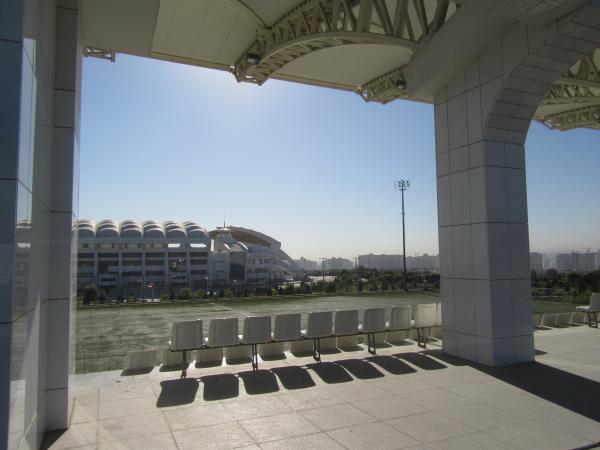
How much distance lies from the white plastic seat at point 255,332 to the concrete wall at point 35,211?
341 cm

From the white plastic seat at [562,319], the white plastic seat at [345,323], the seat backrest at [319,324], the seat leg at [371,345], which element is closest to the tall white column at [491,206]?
the seat leg at [371,345]

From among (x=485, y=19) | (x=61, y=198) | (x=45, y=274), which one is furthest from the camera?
(x=485, y=19)

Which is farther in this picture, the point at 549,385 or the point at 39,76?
the point at 549,385

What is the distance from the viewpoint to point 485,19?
A: 25.3 ft

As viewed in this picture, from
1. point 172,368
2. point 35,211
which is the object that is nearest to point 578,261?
point 172,368

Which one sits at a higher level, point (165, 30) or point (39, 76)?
point (165, 30)

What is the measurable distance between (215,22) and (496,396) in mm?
9901

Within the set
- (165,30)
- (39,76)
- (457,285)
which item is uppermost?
(165,30)

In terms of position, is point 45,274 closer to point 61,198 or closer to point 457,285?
point 61,198

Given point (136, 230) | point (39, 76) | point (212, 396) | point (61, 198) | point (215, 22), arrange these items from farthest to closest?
point (136, 230), point (215, 22), point (212, 396), point (61, 198), point (39, 76)

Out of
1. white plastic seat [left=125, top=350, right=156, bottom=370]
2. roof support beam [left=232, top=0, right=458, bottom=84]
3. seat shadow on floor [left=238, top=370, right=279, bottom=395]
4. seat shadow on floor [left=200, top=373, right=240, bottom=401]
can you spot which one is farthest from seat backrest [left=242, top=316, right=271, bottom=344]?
roof support beam [left=232, top=0, right=458, bottom=84]

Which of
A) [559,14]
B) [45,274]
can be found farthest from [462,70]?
[45,274]

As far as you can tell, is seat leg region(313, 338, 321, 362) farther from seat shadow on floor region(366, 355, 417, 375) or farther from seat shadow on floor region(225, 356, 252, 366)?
seat shadow on floor region(225, 356, 252, 366)

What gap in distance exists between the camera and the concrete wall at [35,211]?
11.0 feet
